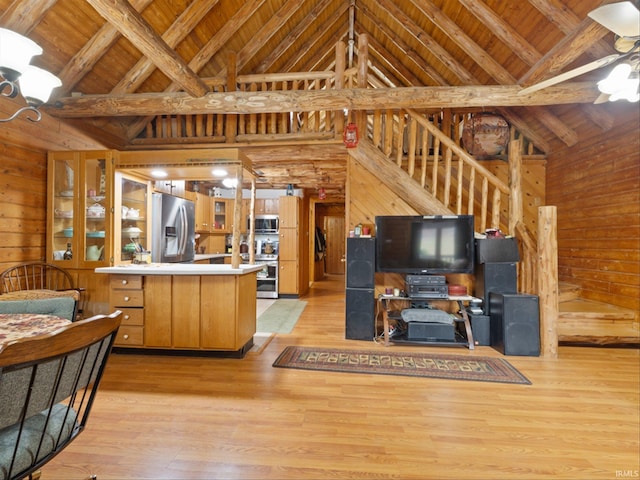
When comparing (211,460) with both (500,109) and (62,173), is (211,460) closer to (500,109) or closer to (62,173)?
(62,173)

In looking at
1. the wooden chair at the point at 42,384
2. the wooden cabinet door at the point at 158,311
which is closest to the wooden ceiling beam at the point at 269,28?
the wooden cabinet door at the point at 158,311

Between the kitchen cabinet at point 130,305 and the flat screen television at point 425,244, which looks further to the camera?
the flat screen television at point 425,244

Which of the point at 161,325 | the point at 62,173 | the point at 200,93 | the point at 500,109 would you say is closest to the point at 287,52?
the point at 200,93

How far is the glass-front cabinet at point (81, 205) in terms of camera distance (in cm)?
348

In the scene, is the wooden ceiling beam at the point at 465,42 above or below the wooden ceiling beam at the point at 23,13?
above

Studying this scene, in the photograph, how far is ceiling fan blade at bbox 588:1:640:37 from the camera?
177 centimetres

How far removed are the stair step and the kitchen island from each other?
147 inches

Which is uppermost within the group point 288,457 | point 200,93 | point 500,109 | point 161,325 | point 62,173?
point 500,109

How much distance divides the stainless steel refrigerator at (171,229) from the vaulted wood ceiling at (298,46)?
1.15m

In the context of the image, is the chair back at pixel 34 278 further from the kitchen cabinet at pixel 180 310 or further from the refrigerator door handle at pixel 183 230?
the refrigerator door handle at pixel 183 230

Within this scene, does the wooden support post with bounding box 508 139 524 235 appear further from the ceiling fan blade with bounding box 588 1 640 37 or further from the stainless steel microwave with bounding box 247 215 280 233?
the stainless steel microwave with bounding box 247 215 280 233

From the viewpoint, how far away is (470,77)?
480 cm

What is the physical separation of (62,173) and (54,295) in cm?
152

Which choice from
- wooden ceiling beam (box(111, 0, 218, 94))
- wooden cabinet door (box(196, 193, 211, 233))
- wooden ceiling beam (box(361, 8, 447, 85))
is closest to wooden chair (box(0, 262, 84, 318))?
wooden ceiling beam (box(111, 0, 218, 94))
